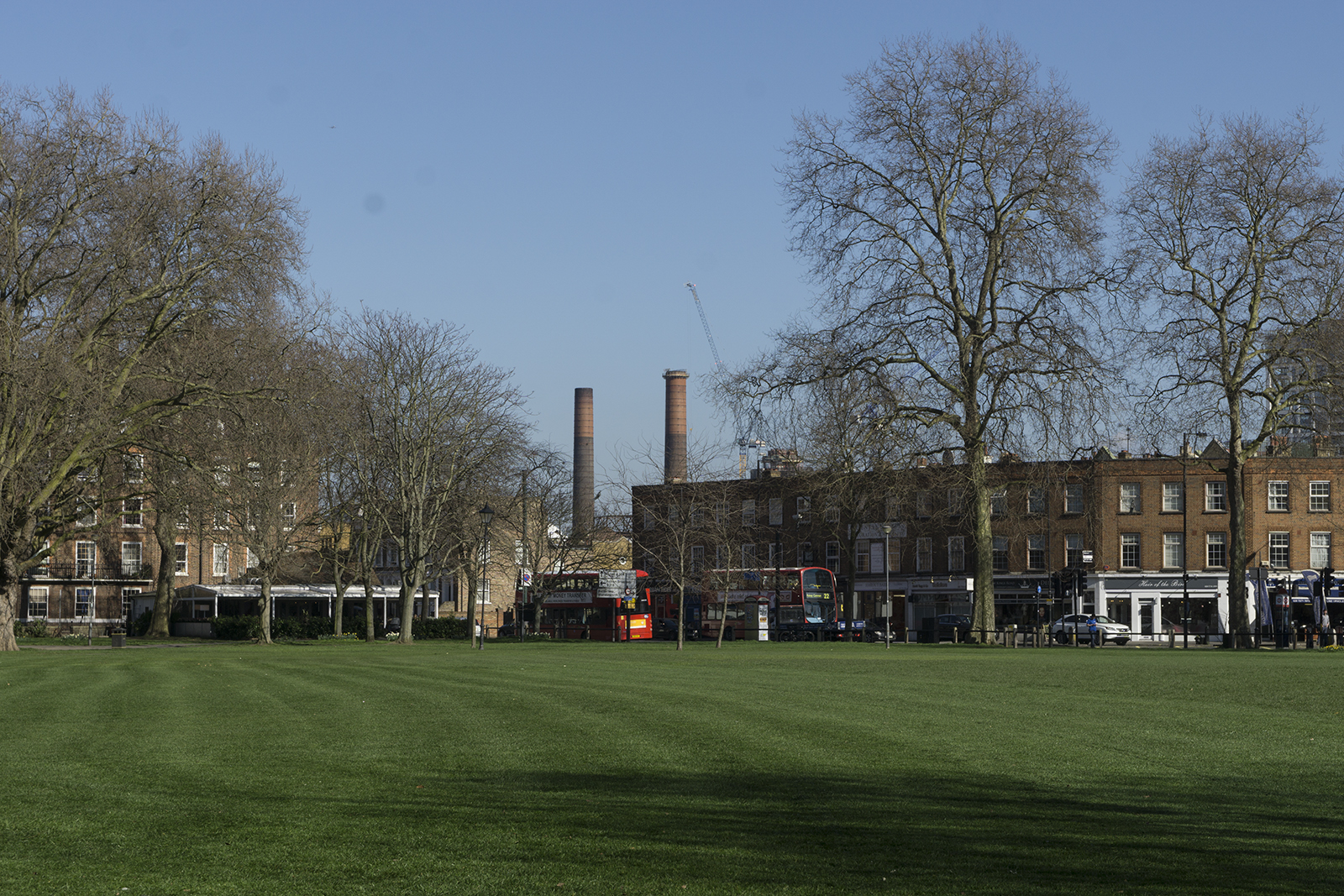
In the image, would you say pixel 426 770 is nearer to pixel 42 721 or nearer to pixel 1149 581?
pixel 42 721

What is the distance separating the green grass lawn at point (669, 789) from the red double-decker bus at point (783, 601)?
43.2m

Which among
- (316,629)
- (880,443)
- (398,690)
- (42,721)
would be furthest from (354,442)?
(42,721)

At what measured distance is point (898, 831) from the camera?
29.7 ft

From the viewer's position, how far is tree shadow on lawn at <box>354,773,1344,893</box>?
25.4ft

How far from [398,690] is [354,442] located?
31768mm

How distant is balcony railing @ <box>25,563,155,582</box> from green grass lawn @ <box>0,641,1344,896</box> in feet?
197

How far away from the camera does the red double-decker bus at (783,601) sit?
64.4 meters

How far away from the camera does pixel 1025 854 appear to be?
8297 millimetres

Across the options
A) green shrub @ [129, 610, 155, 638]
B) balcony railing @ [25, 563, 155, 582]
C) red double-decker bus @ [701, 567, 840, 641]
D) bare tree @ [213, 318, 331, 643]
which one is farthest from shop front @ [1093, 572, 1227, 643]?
balcony railing @ [25, 563, 155, 582]

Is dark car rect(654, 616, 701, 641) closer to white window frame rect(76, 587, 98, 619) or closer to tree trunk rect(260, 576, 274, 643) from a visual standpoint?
tree trunk rect(260, 576, 274, 643)

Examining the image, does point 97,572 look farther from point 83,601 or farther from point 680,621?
point 680,621

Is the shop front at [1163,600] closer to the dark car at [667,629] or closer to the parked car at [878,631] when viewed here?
the parked car at [878,631]

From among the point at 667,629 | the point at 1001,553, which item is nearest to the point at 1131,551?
the point at 1001,553

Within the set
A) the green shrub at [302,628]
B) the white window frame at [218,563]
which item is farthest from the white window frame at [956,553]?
the white window frame at [218,563]
